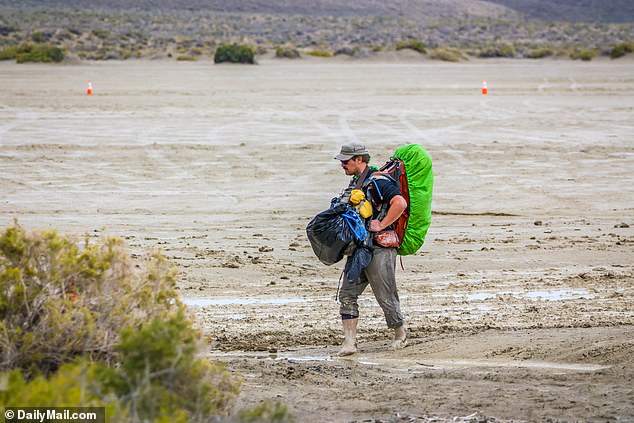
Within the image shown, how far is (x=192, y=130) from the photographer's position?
2194 cm

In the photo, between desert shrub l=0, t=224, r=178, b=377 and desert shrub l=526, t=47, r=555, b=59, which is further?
desert shrub l=526, t=47, r=555, b=59

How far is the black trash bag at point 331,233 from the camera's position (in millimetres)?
7582

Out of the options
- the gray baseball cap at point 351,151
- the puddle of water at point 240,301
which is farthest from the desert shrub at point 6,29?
the gray baseball cap at point 351,151

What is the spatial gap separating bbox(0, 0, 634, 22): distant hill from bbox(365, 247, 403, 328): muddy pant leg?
84398 mm

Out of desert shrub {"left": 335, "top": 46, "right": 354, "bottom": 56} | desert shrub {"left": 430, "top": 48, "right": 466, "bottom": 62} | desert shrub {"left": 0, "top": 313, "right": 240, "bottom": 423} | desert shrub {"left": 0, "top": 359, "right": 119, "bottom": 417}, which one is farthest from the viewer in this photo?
desert shrub {"left": 335, "top": 46, "right": 354, "bottom": 56}

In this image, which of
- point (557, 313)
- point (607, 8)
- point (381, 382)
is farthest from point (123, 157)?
point (607, 8)

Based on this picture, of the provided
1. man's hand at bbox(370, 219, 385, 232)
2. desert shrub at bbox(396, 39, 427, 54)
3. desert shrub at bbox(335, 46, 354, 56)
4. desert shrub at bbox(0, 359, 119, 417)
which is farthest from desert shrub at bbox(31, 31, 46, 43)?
desert shrub at bbox(0, 359, 119, 417)

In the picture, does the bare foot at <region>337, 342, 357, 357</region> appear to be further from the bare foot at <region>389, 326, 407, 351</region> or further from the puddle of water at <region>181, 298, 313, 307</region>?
the puddle of water at <region>181, 298, 313, 307</region>

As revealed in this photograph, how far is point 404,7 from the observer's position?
110 metres

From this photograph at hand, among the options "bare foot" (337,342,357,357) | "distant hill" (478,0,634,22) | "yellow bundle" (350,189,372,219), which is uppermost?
"distant hill" (478,0,634,22)

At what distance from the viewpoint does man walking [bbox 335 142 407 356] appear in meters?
7.65

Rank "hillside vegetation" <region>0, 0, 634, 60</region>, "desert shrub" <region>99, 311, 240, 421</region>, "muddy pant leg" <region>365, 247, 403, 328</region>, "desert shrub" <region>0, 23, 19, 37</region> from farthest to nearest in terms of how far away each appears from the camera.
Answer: "desert shrub" <region>0, 23, 19, 37</region>
"hillside vegetation" <region>0, 0, 634, 60</region>
"muddy pant leg" <region>365, 247, 403, 328</region>
"desert shrub" <region>99, 311, 240, 421</region>

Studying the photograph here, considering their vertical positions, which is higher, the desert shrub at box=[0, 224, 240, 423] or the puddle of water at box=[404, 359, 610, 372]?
the desert shrub at box=[0, 224, 240, 423]
